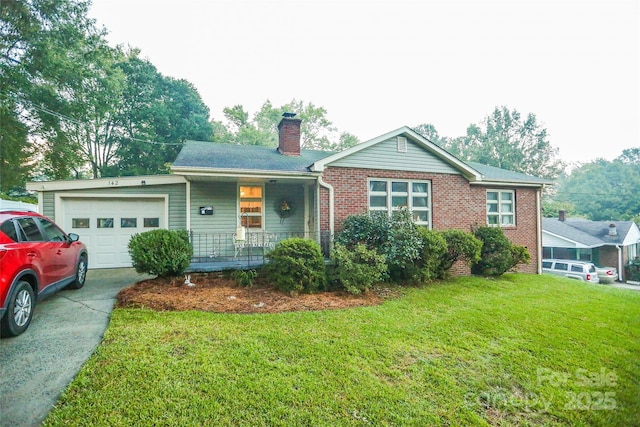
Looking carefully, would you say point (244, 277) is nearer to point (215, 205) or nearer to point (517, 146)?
point (215, 205)

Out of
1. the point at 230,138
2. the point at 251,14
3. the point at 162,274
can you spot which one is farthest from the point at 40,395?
the point at 230,138

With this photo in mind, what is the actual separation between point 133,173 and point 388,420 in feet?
71.3

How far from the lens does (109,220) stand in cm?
825

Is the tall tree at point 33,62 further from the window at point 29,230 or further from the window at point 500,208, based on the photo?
the window at point 500,208

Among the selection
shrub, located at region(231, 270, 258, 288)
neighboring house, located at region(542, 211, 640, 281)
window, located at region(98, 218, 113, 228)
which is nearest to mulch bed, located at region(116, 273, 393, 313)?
shrub, located at region(231, 270, 258, 288)

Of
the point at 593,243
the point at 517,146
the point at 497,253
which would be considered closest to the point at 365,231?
the point at 497,253

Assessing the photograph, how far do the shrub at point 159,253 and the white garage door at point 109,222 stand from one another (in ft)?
9.28

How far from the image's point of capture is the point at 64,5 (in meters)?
11.8

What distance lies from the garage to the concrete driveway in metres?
3.06

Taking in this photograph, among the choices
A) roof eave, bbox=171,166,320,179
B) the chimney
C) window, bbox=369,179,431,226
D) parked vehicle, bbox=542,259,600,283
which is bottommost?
parked vehicle, bbox=542,259,600,283

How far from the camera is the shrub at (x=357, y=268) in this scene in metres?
6.14

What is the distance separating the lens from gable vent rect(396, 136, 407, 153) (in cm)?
864

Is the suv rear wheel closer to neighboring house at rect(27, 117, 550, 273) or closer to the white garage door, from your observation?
neighboring house at rect(27, 117, 550, 273)

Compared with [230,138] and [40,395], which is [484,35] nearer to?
[40,395]
